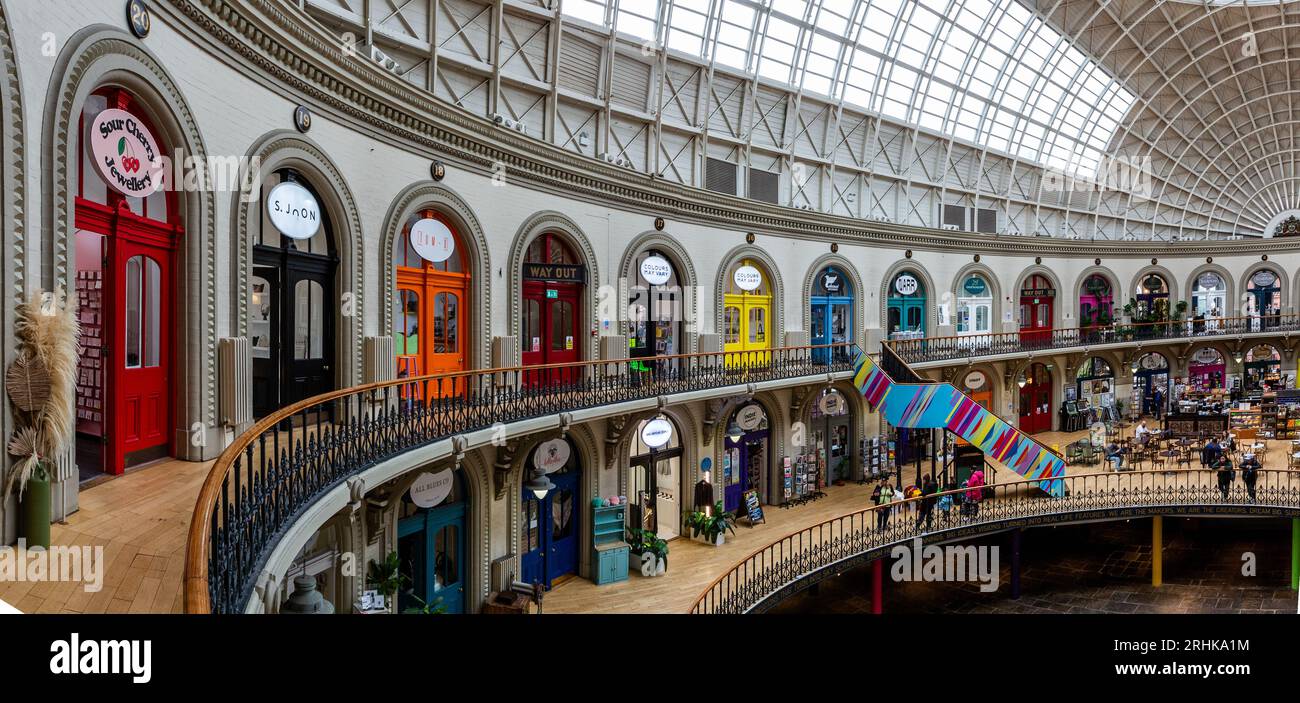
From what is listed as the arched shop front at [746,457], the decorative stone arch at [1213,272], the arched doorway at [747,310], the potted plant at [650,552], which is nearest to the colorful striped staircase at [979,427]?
the arched shop front at [746,457]

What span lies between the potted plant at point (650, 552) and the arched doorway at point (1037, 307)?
808 inches

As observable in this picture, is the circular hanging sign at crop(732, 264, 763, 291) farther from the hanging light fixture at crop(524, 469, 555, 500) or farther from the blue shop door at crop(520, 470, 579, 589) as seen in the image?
the hanging light fixture at crop(524, 469, 555, 500)

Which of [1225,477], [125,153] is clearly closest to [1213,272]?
[1225,477]

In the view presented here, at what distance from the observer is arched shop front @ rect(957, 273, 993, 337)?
85.9 feet

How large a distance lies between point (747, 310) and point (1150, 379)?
23.9 metres

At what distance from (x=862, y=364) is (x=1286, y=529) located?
53.1ft

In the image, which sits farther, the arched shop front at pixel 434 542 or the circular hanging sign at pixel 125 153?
the arched shop front at pixel 434 542

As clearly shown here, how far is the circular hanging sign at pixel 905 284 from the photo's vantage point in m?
24.3

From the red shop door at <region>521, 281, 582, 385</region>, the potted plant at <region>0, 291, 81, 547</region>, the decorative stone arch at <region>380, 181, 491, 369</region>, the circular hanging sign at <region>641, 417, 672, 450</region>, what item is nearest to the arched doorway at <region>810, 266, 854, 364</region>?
the circular hanging sign at <region>641, 417, 672, 450</region>

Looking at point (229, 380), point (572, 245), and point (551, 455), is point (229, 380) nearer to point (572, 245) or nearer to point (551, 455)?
point (551, 455)

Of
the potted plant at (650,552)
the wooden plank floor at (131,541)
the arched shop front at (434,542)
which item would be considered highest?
the wooden plank floor at (131,541)

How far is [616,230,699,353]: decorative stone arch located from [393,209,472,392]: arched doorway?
472 centimetres

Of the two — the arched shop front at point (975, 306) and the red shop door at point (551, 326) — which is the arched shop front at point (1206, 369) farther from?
the red shop door at point (551, 326)
